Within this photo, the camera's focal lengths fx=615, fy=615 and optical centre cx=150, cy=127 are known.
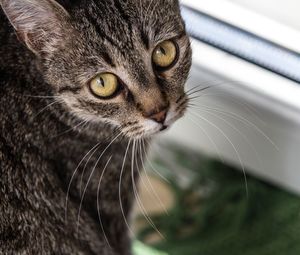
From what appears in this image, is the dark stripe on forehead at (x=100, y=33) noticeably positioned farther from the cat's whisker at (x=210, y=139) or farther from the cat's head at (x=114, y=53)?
the cat's whisker at (x=210, y=139)

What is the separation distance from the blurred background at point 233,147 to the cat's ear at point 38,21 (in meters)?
0.29

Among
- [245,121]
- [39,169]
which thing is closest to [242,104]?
[245,121]

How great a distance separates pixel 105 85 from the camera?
116cm

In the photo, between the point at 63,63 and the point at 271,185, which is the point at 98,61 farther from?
the point at 271,185

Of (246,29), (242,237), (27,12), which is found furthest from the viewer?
(242,237)

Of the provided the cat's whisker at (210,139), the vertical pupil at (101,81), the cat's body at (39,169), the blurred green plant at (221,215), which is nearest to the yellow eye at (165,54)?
the vertical pupil at (101,81)

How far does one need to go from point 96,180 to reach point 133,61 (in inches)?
12.8

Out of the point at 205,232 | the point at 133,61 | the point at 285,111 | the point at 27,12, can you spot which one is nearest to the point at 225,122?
the point at 285,111

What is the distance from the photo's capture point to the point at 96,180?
1.34 metres

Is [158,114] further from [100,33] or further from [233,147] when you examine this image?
[233,147]

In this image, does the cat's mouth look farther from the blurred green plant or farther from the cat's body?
the blurred green plant

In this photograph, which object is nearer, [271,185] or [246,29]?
[246,29]

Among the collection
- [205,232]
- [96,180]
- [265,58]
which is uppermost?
[265,58]

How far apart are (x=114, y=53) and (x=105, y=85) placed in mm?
66
